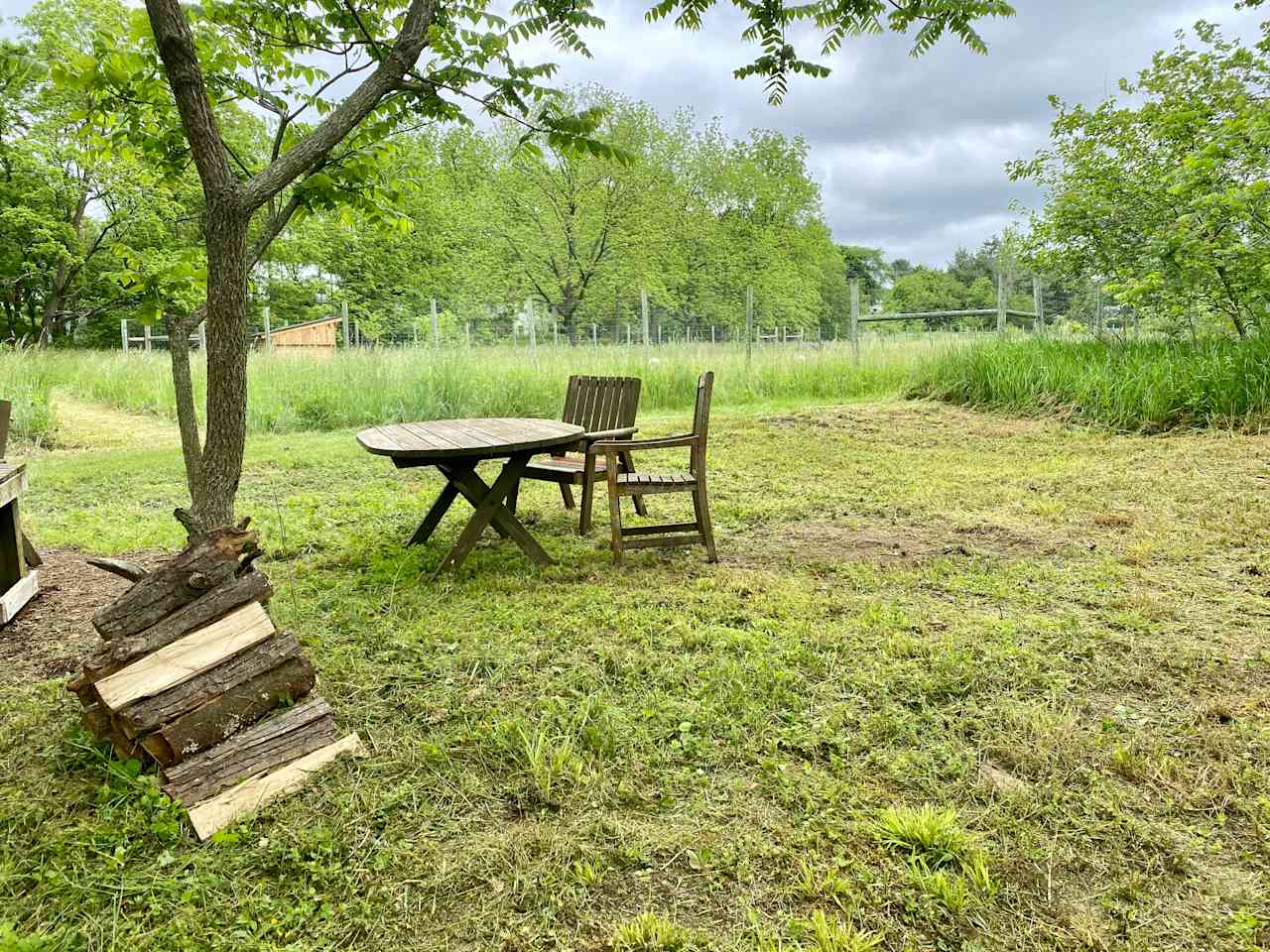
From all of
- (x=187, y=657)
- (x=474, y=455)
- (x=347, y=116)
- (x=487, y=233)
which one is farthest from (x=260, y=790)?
(x=487, y=233)

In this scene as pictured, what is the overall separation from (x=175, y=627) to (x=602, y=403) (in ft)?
10.0

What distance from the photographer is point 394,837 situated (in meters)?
1.71

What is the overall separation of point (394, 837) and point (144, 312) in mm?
1722

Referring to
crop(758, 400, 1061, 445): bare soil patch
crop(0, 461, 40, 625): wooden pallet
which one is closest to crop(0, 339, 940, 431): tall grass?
crop(758, 400, 1061, 445): bare soil patch

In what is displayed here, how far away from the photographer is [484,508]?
3.49m

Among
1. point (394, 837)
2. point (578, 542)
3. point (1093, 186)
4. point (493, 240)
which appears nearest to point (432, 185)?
point (493, 240)

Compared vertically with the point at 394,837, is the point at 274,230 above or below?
above

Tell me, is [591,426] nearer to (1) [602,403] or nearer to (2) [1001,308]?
(1) [602,403]

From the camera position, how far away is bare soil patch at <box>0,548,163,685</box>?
2547 mm

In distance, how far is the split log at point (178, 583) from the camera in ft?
6.32

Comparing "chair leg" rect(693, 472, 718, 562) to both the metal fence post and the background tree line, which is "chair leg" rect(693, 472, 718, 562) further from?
the background tree line

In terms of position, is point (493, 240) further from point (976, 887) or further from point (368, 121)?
point (976, 887)

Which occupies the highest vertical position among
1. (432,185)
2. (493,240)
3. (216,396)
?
(432,185)

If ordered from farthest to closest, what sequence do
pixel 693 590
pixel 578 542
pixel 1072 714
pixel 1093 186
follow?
pixel 1093 186 → pixel 578 542 → pixel 693 590 → pixel 1072 714
